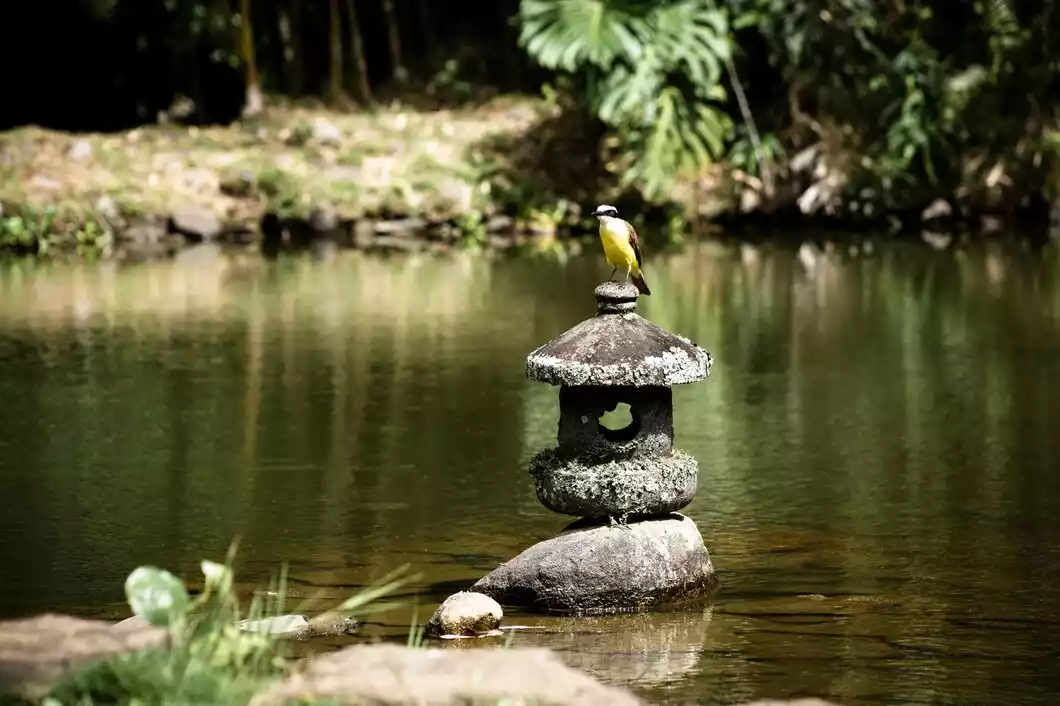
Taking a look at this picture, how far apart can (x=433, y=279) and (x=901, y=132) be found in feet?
23.2

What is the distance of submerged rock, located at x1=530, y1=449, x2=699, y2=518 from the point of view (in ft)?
21.4

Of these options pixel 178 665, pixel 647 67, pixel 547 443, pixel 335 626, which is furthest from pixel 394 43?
pixel 178 665

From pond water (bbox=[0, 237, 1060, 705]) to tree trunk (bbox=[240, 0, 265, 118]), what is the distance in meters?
7.64

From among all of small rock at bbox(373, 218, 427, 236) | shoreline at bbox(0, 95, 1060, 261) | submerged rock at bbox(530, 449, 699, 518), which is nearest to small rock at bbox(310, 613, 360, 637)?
submerged rock at bbox(530, 449, 699, 518)

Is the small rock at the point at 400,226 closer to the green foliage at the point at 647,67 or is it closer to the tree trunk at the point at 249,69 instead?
the green foliage at the point at 647,67

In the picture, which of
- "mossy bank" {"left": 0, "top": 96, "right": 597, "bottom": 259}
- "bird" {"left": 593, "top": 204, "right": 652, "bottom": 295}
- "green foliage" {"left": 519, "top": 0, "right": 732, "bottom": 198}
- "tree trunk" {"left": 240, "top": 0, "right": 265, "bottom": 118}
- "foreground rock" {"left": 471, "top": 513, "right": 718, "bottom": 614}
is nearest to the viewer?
"foreground rock" {"left": 471, "top": 513, "right": 718, "bottom": 614}

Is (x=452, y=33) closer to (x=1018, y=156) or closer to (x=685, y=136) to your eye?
(x=685, y=136)

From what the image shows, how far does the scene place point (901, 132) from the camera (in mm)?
20719

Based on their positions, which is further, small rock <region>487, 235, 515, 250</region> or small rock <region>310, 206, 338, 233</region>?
small rock <region>310, 206, 338, 233</region>

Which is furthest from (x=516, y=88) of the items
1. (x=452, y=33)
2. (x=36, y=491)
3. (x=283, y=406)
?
(x=36, y=491)

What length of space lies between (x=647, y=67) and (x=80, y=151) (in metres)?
6.65

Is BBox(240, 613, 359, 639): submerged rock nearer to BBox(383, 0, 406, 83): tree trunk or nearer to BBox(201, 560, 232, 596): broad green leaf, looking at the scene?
BBox(201, 560, 232, 596): broad green leaf

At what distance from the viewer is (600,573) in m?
6.34

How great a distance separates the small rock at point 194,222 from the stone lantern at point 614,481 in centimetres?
1399
